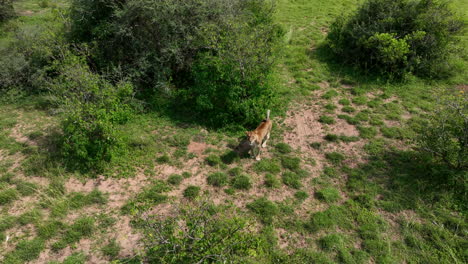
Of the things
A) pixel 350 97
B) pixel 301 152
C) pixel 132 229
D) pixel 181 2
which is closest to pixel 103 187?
pixel 132 229

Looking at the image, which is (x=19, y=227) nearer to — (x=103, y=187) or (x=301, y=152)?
(x=103, y=187)

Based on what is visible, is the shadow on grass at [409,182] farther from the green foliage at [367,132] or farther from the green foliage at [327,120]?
the green foliage at [327,120]

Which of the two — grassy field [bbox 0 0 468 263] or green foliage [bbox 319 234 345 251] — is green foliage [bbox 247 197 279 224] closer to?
grassy field [bbox 0 0 468 263]

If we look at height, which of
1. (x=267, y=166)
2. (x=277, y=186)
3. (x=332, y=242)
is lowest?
(x=332, y=242)

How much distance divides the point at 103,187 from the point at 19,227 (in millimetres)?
1810

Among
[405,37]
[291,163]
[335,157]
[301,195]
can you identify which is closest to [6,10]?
[291,163]

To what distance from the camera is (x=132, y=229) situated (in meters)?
5.52

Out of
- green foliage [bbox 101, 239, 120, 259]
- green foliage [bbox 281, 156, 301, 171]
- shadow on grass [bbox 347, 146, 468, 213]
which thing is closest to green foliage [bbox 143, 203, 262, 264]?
green foliage [bbox 101, 239, 120, 259]

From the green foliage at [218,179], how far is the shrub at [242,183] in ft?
0.80

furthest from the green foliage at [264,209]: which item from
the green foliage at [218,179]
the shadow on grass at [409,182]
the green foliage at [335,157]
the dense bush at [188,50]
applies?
the dense bush at [188,50]

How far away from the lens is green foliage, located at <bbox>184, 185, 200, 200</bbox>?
621 cm

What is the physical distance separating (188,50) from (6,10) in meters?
13.4

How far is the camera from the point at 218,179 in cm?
657

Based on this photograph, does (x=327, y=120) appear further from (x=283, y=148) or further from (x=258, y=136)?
(x=258, y=136)
